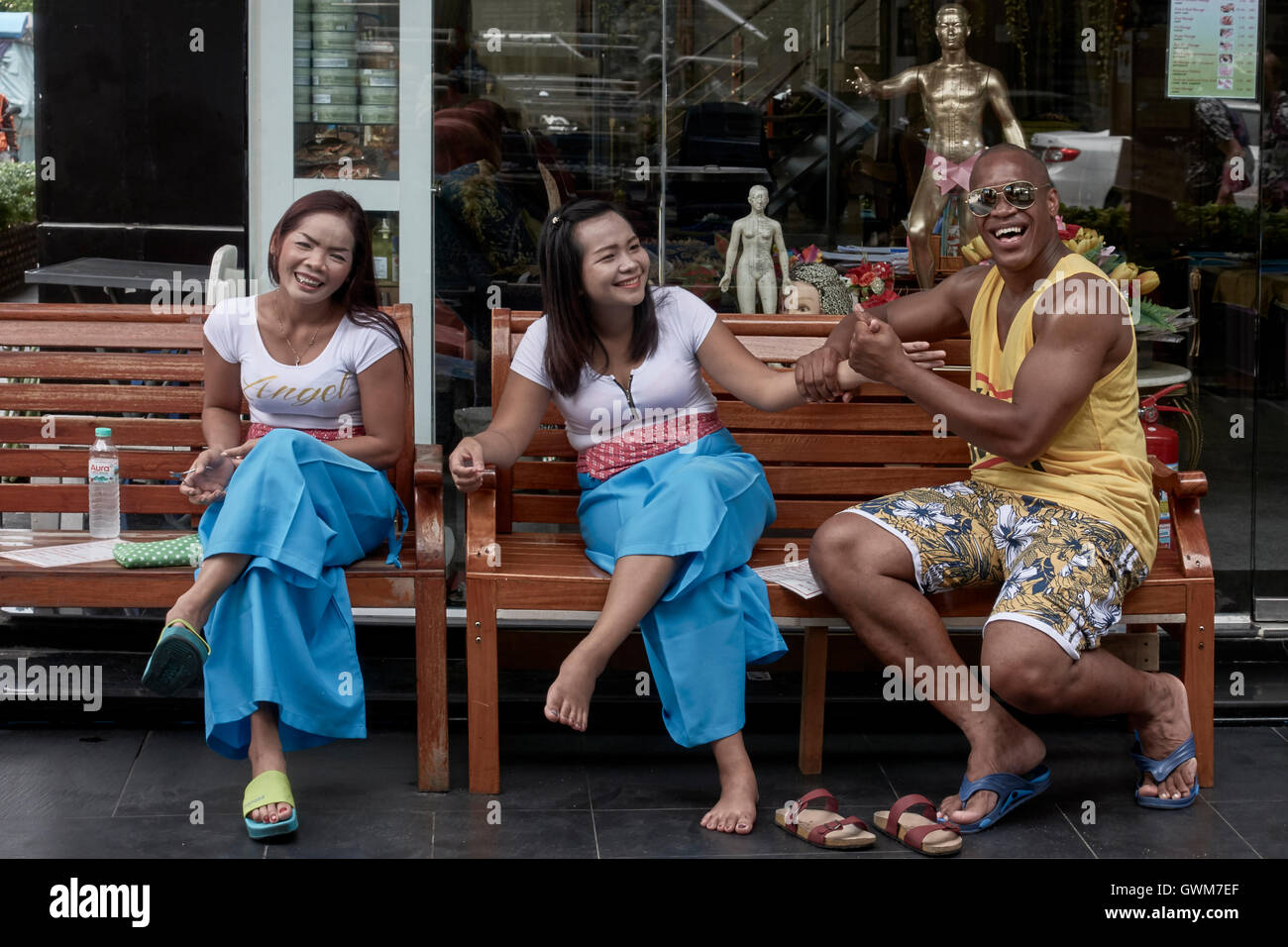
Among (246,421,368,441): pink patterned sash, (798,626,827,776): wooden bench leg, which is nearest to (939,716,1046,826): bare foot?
(798,626,827,776): wooden bench leg

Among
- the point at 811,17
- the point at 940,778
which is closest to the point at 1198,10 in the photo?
the point at 811,17

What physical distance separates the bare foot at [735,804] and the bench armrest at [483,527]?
76 cm

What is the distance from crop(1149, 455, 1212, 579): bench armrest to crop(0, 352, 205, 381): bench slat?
2587mm

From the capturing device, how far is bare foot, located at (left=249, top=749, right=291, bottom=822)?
360cm

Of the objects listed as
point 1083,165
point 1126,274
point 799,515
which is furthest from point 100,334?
point 1083,165

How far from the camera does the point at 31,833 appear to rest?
145 inches

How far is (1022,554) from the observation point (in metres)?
3.77

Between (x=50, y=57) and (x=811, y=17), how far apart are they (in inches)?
99.1

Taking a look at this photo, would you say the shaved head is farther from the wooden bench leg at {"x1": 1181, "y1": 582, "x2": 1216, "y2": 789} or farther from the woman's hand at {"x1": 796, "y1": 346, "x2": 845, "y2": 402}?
the wooden bench leg at {"x1": 1181, "y1": 582, "x2": 1216, "y2": 789}

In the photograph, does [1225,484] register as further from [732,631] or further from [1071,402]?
[732,631]

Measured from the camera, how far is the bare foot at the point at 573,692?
3.58m

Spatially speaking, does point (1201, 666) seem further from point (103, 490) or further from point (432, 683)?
point (103, 490)

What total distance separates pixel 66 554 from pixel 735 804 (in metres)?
1.79

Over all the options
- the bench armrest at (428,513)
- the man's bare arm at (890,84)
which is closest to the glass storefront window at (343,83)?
the bench armrest at (428,513)
